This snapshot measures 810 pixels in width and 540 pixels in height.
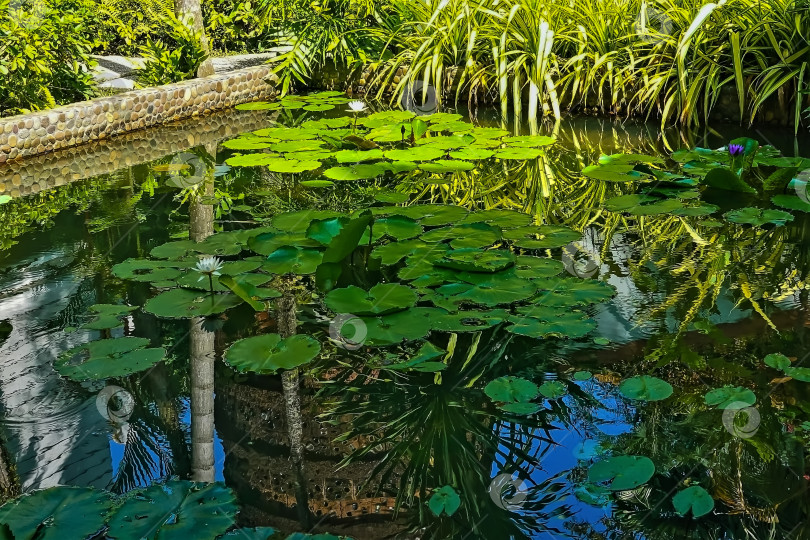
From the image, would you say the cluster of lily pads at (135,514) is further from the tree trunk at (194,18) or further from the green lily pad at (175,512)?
the tree trunk at (194,18)

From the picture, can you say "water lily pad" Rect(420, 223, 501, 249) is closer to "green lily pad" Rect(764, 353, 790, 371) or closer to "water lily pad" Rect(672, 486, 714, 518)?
"green lily pad" Rect(764, 353, 790, 371)

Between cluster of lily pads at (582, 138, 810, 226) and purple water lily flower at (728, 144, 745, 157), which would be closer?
cluster of lily pads at (582, 138, 810, 226)

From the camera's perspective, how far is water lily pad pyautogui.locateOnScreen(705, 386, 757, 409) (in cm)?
215

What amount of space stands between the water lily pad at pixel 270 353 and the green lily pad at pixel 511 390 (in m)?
0.56

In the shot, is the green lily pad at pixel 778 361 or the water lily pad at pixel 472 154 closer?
→ the green lily pad at pixel 778 361

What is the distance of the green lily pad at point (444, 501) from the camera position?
5.81 feet

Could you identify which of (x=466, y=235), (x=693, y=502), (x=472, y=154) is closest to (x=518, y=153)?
(x=472, y=154)

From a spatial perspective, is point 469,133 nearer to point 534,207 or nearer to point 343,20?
point 534,207

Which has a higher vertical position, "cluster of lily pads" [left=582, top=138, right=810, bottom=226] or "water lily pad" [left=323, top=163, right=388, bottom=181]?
"water lily pad" [left=323, top=163, right=388, bottom=181]

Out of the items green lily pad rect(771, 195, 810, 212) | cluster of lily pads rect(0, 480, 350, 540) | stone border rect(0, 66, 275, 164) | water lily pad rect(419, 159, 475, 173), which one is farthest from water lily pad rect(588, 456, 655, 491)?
stone border rect(0, 66, 275, 164)

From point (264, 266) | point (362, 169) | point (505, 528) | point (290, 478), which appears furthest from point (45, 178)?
point (505, 528)

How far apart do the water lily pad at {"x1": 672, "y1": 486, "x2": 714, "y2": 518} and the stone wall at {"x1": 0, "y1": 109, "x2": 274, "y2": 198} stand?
3944 millimetres
